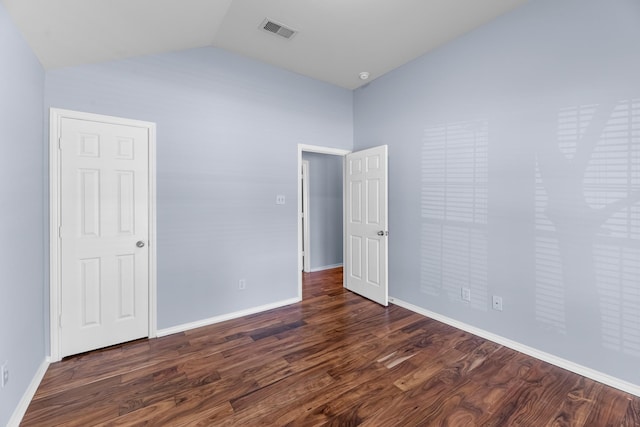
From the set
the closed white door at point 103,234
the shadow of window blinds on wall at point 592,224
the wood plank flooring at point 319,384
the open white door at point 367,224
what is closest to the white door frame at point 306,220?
the open white door at point 367,224

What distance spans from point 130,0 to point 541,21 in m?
3.14

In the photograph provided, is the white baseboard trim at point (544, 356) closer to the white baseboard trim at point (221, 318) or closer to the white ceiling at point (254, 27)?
the white baseboard trim at point (221, 318)

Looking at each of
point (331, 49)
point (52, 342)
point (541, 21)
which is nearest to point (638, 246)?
point (541, 21)

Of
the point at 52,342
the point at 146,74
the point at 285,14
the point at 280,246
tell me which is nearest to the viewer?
the point at 52,342

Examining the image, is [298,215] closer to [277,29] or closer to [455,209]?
[455,209]

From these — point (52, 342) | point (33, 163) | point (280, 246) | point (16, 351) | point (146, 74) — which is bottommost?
point (52, 342)

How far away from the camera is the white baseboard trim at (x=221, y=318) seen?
8.91 ft

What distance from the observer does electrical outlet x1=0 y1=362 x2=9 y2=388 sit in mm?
1468

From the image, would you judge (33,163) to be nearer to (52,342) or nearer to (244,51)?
(52,342)

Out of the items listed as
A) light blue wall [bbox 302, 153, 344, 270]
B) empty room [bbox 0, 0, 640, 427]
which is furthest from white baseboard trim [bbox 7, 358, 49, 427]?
light blue wall [bbox 302, 153, 344, 270]

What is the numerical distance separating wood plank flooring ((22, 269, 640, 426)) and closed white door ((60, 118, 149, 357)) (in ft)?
0.79

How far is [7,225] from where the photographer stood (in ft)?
5.15

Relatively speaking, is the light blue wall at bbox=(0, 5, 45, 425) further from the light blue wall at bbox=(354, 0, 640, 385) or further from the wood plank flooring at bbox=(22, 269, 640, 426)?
the light blue wall at bbox=(354, 0, 640, 385)

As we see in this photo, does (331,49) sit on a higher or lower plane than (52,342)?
higher
